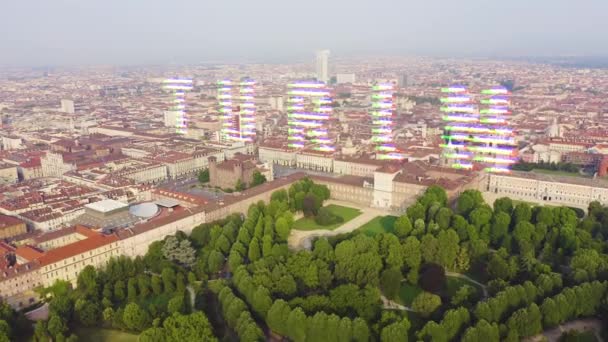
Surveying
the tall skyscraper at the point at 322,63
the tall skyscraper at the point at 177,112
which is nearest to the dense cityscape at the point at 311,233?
the tall skyscraper at the point at 177,112

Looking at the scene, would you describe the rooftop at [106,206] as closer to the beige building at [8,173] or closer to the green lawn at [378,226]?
the green lawn at [378,226]

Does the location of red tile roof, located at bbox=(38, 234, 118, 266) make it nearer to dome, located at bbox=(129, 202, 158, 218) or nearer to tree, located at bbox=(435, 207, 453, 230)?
dome, located at bbox=(129, 202, 158, 218)

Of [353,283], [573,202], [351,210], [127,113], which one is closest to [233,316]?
[353,283]

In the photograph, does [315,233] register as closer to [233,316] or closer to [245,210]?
[245,210]

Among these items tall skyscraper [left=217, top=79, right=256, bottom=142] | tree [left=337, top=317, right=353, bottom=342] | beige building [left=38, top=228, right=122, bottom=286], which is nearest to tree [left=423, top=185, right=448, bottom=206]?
tree [left=337, top=317, right=353, bottom=342]

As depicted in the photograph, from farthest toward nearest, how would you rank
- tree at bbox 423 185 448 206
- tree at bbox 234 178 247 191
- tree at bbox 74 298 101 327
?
tree at bbox 234 178 247 191 < tree at bbox 423 185 448 206 < tree at bbox 74 298 101 327

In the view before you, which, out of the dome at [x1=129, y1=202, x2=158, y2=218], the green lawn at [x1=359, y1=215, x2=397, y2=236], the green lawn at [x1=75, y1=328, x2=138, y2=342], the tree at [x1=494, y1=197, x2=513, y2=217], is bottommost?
the green lawn at [x1=75, y1=328, x2=138, y2=342]
